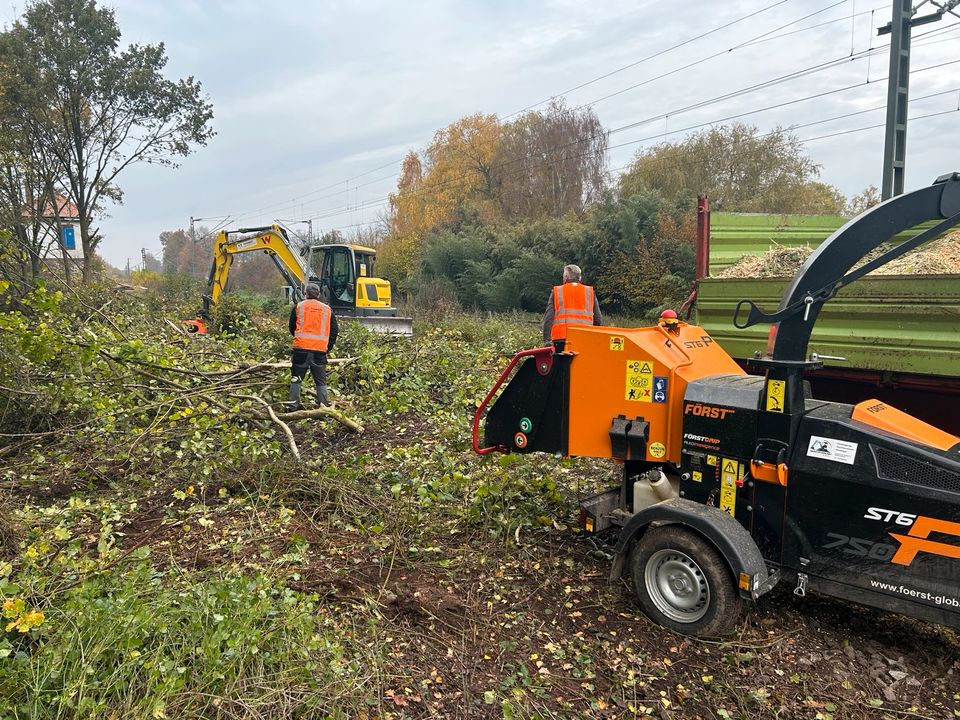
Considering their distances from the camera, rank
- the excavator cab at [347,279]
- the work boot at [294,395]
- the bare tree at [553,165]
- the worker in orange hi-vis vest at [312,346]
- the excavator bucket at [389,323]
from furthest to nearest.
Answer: the bare tree at [553,165], the excavator cab at [347,279], the excavator bucket at [389,323], the worker in orange hi-vis vest at [312,346], the work boot at [294,395]

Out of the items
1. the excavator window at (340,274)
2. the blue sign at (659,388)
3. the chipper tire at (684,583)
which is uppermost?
the excavator window at (340,274)

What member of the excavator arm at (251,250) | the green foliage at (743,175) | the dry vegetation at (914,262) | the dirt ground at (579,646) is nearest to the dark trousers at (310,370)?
the dirt ground at (579,646)

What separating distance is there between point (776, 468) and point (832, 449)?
28 centimetres

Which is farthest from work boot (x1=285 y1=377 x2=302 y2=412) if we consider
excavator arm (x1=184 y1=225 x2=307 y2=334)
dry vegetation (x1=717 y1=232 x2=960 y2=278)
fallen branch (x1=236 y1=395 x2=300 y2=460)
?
excavator arm (x1=184 y1=225 x2=307 y2=334)

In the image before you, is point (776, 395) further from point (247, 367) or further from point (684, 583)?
point (247, 367)

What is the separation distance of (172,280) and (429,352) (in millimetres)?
24487

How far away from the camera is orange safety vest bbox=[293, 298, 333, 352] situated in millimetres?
7906

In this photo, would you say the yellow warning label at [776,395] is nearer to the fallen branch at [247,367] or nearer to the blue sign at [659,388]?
the blue sign at [659,388]

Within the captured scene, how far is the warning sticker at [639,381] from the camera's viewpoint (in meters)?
3.84

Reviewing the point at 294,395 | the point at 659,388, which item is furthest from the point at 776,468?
the point at 294,395

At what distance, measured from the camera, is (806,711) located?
2979 mm

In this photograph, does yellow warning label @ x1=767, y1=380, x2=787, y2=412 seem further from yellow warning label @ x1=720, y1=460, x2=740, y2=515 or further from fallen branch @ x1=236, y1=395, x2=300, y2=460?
fallen branch @ x1=236, y1=395, x2=300, y2=460

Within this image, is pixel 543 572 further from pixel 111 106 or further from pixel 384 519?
pixel 111 106

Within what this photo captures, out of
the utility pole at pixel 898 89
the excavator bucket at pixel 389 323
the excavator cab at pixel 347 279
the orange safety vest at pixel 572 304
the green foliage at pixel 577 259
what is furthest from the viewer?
the green foliage at pixel 577 259
